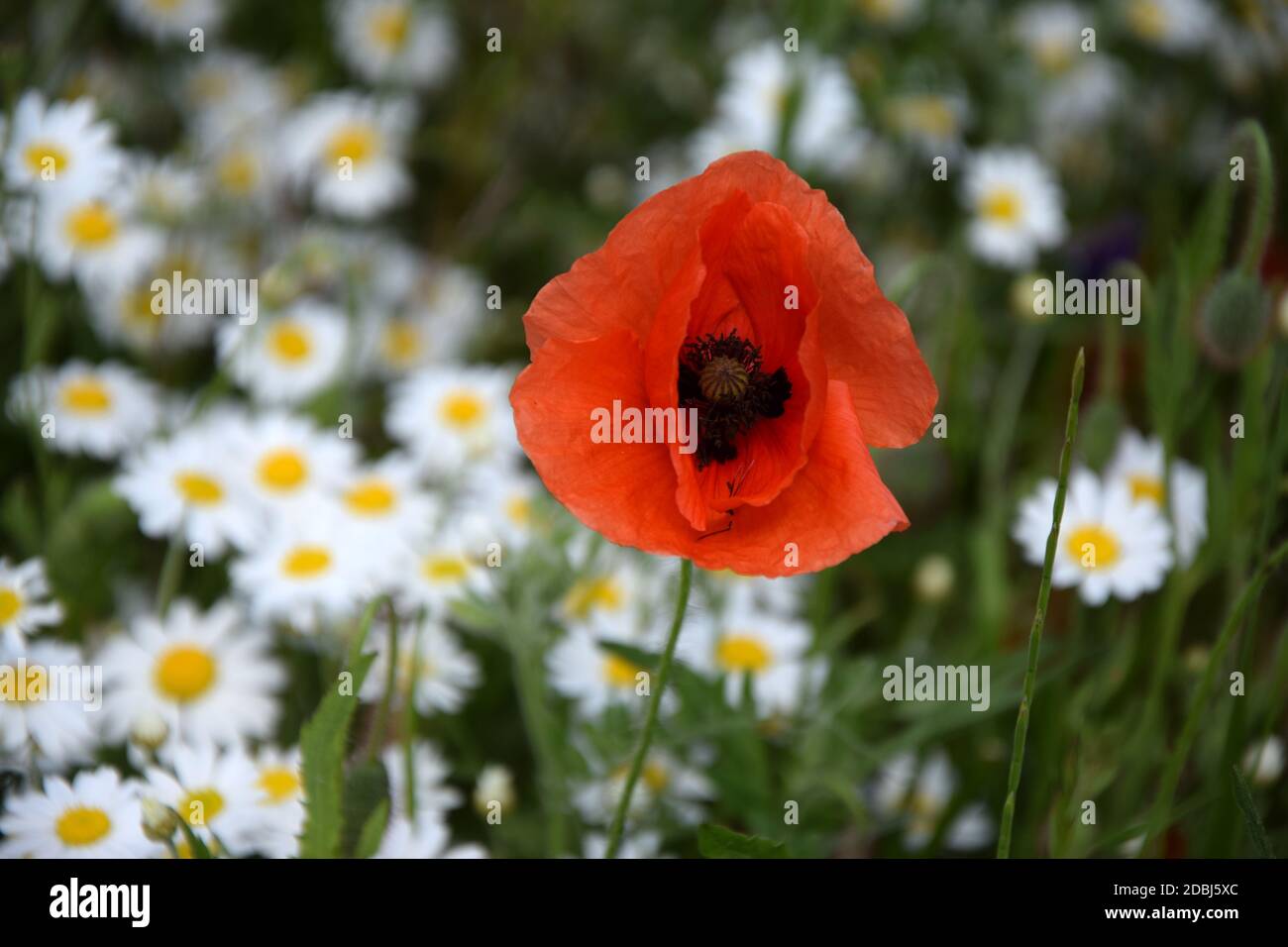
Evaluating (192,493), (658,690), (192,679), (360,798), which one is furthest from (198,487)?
(658,690)

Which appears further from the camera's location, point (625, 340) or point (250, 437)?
point (250, 437)

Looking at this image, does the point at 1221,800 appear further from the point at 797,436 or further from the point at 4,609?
the point at 4,609

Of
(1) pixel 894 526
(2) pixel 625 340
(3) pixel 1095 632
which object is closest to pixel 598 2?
(3) pixel 1095 632

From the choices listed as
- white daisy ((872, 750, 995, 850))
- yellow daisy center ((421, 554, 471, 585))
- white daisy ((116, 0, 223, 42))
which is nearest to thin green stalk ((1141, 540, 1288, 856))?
white daisy ((872, 750, 995, 850))

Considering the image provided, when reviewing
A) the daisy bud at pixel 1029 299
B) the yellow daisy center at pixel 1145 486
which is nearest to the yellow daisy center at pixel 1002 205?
the daisy bud at pixel 1029 299

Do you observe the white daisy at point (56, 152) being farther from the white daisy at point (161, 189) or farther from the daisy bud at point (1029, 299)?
the daisy bud at point (1029, 299)

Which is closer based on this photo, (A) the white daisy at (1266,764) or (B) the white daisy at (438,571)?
(A) the white daisy at (1266,764)
